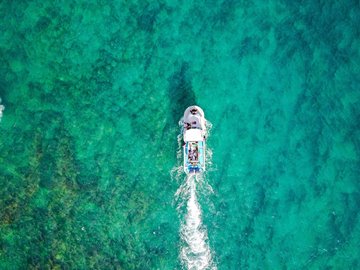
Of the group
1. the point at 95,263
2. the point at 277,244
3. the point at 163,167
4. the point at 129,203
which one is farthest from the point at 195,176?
the point at 95,263

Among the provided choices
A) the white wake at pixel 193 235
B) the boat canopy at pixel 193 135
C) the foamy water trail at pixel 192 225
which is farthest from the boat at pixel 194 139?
the white wake at pixel 193 235

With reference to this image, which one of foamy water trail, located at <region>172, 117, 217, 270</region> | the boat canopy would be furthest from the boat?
foamy water trail, located at <region>172, 117, 217, 270</region>

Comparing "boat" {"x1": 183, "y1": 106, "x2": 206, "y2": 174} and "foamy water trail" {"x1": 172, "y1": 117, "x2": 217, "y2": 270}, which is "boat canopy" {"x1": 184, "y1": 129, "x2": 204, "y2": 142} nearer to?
"boat" {"x1": 183, "y1": 106, "x2": 206, "y2": 174}

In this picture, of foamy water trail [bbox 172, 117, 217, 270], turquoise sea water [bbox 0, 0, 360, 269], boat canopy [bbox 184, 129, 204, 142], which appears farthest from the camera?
foamy water trail [bbox 172, 117, 217, 270]

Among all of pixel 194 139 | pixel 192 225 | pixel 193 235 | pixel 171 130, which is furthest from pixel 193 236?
pixel 171 130

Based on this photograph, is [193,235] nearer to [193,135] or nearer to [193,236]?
[193,236]

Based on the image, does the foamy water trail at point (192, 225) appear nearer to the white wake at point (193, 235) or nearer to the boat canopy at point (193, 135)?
the white wake at point (193, 235)

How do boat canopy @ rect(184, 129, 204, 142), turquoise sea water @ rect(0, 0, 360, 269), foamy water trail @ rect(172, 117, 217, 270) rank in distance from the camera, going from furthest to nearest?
foamy water trail @ rect(172, 117, 217, 270), turquoise sea water @ rect(0, 0, 360, 269), boat canopy @ rect(184, 129, 204, 142)
